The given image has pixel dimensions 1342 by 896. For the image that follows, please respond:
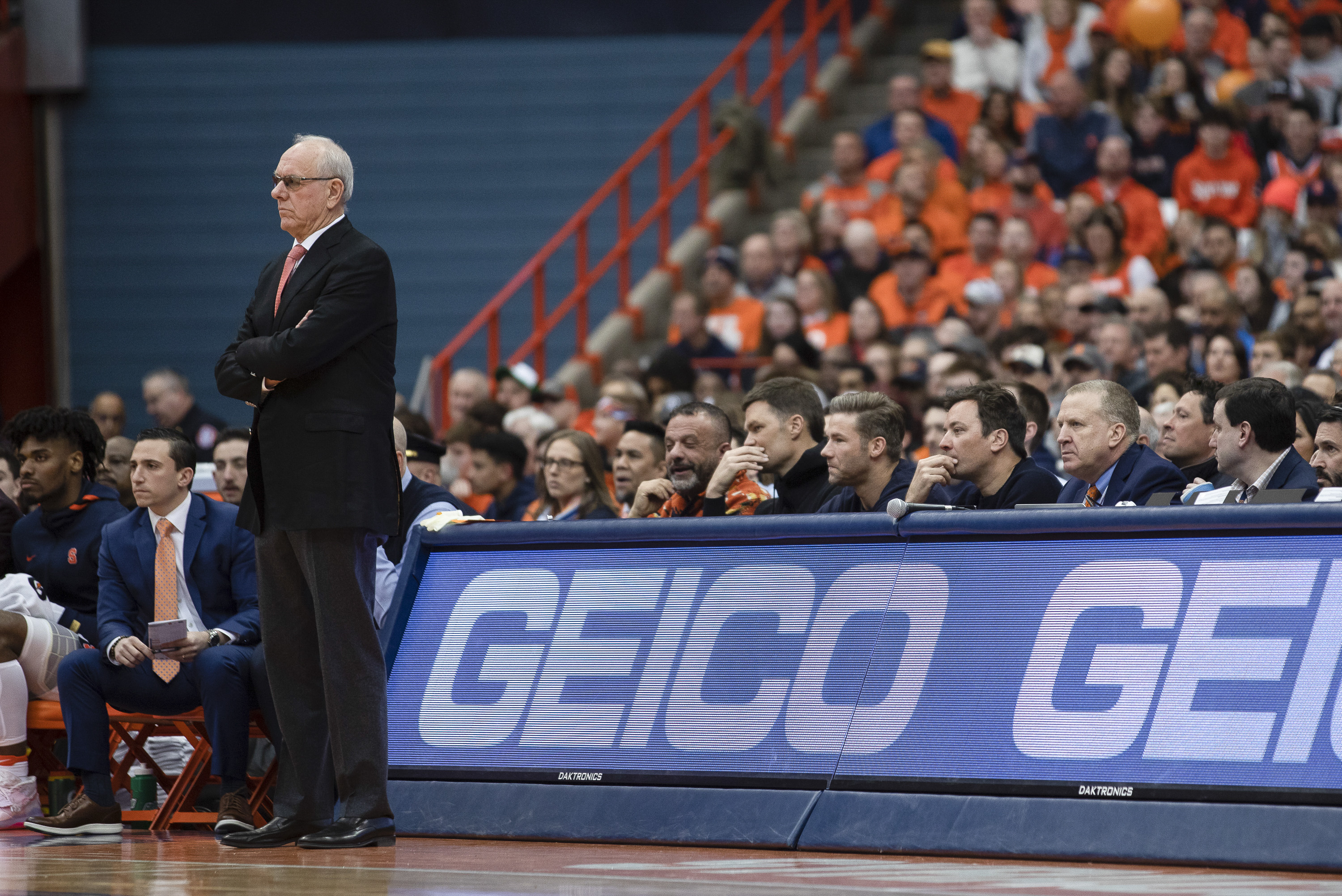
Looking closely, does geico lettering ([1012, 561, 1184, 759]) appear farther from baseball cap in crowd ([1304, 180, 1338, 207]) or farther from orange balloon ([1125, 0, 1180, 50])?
orange balloon ([1125, 0, 1180, 50])

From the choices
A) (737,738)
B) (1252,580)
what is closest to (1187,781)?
(1252,580)

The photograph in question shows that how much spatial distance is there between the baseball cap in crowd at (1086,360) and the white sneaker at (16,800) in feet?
20.8

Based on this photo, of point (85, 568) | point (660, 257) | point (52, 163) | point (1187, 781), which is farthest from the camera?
point (52, 163)

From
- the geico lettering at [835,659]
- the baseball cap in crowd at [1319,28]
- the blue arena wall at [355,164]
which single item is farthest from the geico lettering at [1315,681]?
the blue arena wall at [355,164]

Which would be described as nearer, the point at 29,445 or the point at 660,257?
the point at 29,445

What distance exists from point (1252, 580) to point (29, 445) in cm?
549

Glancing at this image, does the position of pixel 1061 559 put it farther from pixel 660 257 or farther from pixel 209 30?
pixel 209 30

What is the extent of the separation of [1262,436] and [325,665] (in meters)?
3.48

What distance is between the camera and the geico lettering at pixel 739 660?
6.18 metres

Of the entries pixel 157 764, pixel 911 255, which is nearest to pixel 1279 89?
pixel 911 255

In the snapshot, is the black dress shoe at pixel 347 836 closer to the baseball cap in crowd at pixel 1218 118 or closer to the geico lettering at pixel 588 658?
the geico lettering at pixel 588 658

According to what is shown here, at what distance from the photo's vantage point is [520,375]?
13.5 meters

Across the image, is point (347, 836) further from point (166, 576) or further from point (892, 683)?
point (166, 576)

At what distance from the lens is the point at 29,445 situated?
848cm
